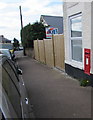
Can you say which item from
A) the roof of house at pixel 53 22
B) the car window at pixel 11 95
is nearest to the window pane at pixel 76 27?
the car window at pixel 11 95

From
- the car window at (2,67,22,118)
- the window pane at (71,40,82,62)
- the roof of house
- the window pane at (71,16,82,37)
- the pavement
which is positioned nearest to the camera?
the car window at (2,67,22,118)

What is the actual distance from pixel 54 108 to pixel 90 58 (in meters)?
2.30

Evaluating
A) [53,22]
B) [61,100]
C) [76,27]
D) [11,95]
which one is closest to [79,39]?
[76,27]

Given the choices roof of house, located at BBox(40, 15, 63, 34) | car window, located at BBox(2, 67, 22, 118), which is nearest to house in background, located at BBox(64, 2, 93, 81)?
car window, located at BBox(2, 67, 22, 118)

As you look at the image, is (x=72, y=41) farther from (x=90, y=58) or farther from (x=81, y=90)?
(x=81, y=90)

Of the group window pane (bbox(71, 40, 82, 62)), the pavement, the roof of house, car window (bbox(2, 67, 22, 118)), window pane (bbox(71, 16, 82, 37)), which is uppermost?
the roof of house

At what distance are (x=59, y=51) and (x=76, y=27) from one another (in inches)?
102

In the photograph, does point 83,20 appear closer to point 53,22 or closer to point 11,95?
point 11,95

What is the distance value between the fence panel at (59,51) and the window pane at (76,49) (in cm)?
131

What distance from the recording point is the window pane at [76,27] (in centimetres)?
648

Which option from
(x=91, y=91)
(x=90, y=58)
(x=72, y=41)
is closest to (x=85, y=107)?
(x=91, y=91)

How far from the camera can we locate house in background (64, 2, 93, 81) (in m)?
5.48

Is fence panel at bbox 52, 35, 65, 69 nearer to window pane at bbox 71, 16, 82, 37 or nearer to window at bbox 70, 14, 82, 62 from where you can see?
window at bbox 70, 14, 82, 62

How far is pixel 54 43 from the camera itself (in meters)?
9.89
